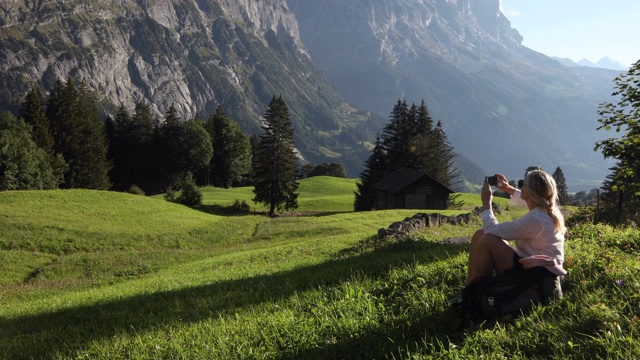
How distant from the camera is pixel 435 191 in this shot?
6022 cm

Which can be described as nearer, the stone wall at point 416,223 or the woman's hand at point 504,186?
the woman's hand at point 504,186

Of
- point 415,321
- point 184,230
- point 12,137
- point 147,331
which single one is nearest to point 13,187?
point 12,137

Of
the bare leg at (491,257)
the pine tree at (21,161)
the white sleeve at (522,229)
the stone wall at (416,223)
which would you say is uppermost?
the pine tree at (21,161)

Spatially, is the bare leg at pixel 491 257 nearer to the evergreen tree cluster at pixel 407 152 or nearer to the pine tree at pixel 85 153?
the evergreen tree cluster at pixel 407 152

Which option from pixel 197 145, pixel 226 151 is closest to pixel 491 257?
pixel 197 145

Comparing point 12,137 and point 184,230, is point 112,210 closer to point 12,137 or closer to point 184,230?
point 184,230

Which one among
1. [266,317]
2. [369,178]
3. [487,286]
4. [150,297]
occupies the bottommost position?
[150,297]

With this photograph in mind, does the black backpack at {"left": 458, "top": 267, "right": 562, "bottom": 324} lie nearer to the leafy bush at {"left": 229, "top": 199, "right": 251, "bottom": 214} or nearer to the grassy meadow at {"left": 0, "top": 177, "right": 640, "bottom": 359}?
the grassy meadow at {"left": 0, "top": 177, "right": 640, "bottom": 359}

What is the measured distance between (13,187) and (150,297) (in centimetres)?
5449

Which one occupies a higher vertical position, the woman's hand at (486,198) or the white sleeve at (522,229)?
the woman's hand at (486,198)

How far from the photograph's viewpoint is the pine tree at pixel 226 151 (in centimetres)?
8425

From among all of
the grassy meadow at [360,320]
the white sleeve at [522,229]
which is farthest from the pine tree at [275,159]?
the white sleeve at [522,229]

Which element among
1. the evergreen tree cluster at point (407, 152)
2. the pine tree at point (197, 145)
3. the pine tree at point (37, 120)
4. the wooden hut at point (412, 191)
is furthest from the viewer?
the pine tree at point (197, 145)

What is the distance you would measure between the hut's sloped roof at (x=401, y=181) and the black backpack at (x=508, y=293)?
5251 cm
